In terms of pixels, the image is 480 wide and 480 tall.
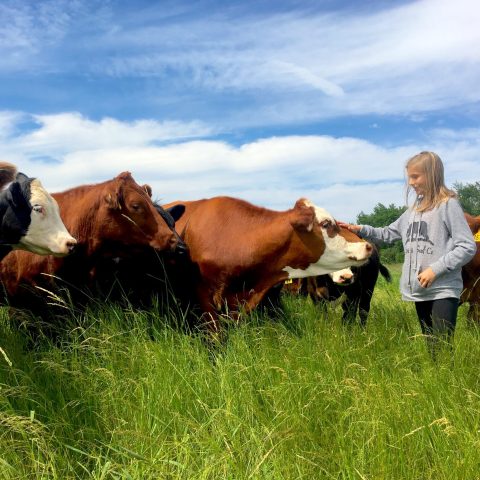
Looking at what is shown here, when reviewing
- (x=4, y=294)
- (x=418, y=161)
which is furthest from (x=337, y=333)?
(x=4, y=294)

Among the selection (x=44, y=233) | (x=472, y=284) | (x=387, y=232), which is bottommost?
(x=472, y=284)

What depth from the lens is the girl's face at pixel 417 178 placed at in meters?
4.79

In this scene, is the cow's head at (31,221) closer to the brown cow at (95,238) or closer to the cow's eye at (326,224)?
the brown cow at (95,238)

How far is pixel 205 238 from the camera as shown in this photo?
19.3 feet

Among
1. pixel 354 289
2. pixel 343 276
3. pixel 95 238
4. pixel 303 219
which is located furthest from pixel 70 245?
pixel 354 289

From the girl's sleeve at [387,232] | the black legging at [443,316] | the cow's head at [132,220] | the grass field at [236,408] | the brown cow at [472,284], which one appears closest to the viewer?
the grass field at [236,408]

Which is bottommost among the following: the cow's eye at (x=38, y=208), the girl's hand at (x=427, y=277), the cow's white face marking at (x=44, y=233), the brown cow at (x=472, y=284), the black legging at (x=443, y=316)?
the brown cow at (x=472, y=284)

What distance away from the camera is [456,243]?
14.9 ft

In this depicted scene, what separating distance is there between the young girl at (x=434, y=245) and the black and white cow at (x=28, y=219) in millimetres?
2802

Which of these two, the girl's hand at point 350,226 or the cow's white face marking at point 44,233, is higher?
the cow's white face marking at point 44,233

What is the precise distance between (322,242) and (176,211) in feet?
5.38

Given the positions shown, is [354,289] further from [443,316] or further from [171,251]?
[171,251]

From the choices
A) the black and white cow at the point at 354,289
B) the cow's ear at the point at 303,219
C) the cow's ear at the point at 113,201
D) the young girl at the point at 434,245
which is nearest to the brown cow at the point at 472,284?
the black and white cow at the point at 354,289

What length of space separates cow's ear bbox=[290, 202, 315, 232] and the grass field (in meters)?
1.14
